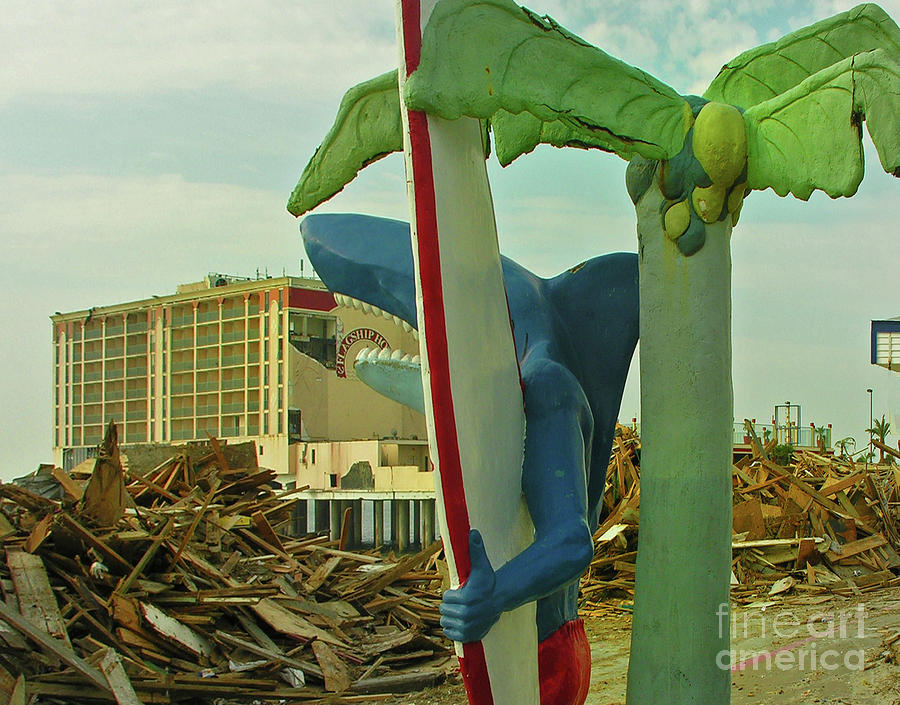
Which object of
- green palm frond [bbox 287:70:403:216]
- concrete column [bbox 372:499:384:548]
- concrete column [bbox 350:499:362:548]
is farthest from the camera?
concrete column [bbox 350:499:362:548]

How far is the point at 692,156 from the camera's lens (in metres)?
3.35

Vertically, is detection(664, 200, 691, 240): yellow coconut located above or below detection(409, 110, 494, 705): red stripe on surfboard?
above

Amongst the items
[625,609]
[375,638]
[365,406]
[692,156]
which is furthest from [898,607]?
[365,406]

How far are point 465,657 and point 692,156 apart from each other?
1.79 metres

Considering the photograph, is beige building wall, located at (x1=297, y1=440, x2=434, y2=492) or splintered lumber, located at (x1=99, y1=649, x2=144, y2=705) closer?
splintered lumber, located at (x1=99, y1=649, x2=144, y2=705)

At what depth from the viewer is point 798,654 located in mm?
6746

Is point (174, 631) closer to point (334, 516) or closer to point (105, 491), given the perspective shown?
point (105, 491)

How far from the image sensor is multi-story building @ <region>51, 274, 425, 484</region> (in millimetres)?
32406

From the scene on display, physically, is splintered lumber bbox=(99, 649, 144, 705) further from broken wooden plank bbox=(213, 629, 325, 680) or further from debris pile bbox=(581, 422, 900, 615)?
debris pile bbox=(581, 422, 900, 615)

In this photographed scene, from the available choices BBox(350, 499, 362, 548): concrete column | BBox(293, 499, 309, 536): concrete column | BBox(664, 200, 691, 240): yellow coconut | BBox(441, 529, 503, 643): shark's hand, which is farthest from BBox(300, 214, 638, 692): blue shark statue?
BBox(293, 499, 309, 536): concrete column

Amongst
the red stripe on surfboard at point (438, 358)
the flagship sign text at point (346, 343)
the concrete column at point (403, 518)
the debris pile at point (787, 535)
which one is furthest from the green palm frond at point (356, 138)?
the flagship sign text at point (346, 343)

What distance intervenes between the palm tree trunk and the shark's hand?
777 millimetres

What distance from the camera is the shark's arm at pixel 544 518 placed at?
117 inches
